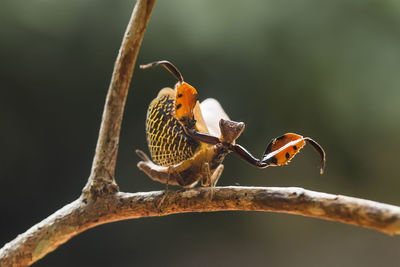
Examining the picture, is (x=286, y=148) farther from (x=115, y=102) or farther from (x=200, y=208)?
(x=115, y=102)

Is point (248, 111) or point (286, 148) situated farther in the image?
point (248, 111)

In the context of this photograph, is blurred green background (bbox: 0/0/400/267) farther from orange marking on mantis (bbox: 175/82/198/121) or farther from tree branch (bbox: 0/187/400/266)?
orange marking on mantis (bbox: 175/82/198/121)

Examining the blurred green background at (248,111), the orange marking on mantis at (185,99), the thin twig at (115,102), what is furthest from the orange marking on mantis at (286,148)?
the blurred green background at (248,111)

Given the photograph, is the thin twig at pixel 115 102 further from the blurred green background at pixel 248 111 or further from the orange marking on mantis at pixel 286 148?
the blurred green background at pixel 248 111

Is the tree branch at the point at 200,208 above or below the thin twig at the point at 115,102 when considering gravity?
below

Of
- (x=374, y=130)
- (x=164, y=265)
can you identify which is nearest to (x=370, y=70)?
(x=374, y=130)

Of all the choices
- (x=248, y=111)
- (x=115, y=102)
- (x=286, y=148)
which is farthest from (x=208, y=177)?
(x=248, y=111)

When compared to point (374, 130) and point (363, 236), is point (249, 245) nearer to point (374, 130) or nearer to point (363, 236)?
point (363, 236)
